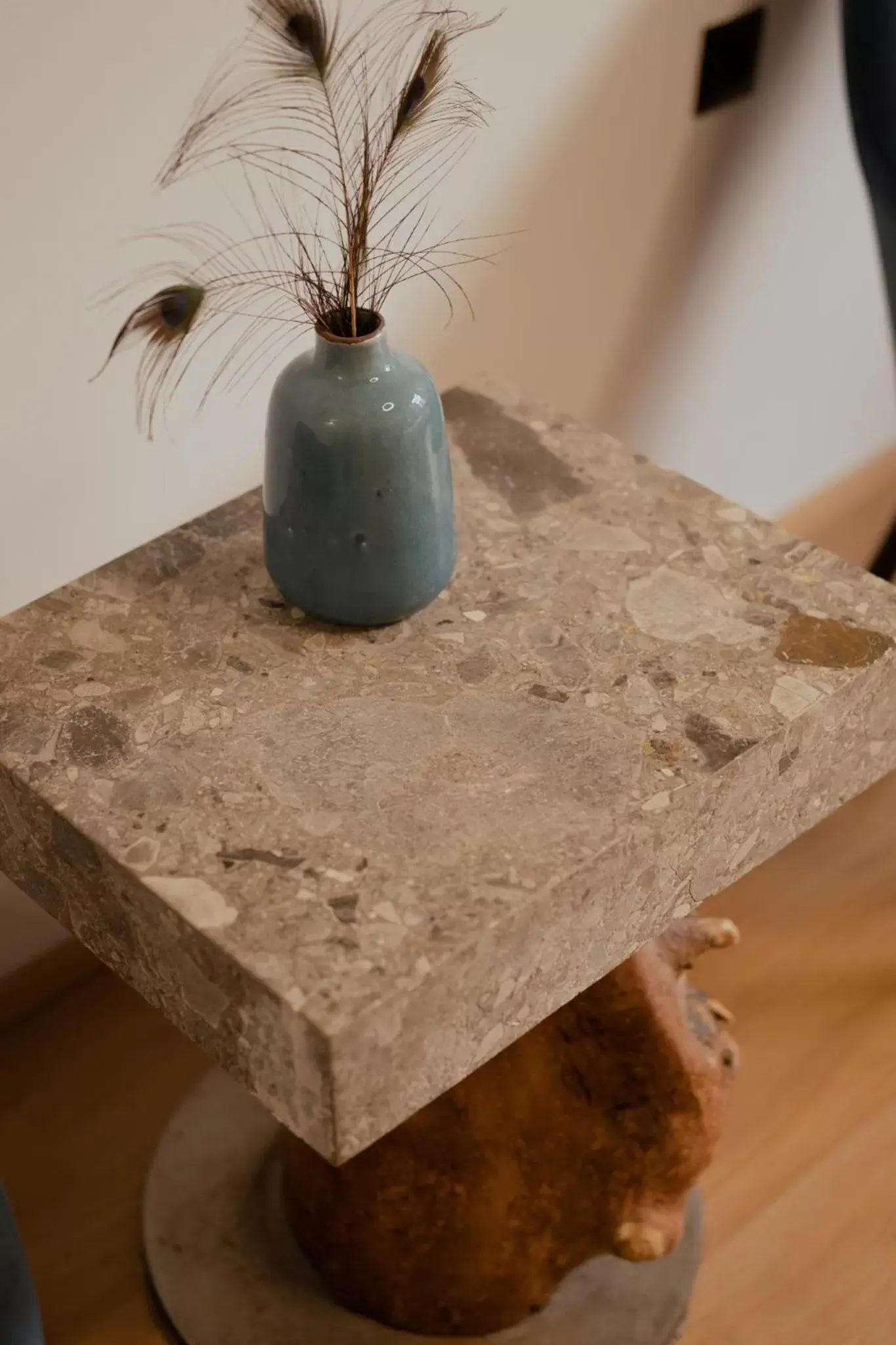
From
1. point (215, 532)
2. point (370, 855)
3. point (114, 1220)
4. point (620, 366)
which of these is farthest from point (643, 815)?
point (620, 366)

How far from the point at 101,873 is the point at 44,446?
0.47 m

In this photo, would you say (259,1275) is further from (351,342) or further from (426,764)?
(351,342)

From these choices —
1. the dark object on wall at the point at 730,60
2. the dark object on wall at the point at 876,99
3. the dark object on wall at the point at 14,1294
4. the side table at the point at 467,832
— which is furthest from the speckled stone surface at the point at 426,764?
the dark object on wall at the point at 730,60

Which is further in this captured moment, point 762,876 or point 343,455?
point 762,876

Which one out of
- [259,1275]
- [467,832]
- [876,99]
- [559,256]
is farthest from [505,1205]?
[876,99]

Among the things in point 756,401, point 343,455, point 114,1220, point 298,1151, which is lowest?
point 114,1220

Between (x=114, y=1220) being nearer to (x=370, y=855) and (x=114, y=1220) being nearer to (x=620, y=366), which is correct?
(x=370, y=855)

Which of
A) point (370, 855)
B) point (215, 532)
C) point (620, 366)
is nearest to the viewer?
point (370, 855)

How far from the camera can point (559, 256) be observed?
1457mm

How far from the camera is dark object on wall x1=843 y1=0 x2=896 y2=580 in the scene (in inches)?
52.3

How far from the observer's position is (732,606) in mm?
986

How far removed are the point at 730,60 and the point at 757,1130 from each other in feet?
3.46

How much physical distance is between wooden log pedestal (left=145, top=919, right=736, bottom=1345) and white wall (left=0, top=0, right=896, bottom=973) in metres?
0.38

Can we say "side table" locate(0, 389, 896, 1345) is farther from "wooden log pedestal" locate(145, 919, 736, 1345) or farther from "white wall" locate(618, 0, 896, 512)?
"white wall" locate(618, 0, 896, 512)
